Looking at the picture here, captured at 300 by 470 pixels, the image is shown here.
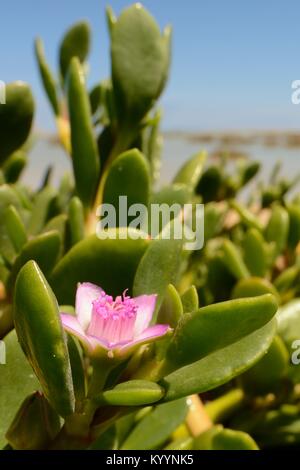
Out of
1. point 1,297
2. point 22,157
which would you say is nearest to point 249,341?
point 1,297

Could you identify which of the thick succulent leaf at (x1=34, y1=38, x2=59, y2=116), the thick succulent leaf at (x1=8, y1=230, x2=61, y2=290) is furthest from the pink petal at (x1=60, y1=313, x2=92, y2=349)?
the thick succulent leaf at (x1=34, y1=38, x2=59, y2=116)

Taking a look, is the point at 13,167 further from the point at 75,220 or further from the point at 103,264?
the point at 103,264

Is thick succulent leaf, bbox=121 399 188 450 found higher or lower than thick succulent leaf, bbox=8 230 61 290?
lower

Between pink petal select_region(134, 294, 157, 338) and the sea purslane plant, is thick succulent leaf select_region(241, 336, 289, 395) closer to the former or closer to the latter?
the sea purslane plant

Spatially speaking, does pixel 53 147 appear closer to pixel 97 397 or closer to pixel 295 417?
pixel 295 417

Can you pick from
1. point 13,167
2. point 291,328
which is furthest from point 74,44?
point 291,328
